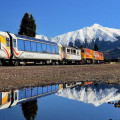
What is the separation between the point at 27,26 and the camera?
50.4 m

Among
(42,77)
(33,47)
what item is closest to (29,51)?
(33,47)

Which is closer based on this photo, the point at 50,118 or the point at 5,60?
the point at 50,118

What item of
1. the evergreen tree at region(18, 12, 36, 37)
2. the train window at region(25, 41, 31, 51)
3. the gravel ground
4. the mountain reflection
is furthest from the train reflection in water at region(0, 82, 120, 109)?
the evergreen tree at region(18, 12, 36, 37)

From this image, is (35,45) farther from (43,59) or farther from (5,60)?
(5,60)

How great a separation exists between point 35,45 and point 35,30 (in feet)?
87.1

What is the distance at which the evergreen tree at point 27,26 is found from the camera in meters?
49.7

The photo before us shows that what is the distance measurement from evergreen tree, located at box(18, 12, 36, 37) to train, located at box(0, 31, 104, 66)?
16604 millimetres

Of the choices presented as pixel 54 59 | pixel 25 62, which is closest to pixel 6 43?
pixel 25 62

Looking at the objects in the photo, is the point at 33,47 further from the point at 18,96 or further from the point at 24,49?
the point at 18,96

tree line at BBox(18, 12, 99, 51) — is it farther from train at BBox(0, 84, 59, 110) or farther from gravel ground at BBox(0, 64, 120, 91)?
train at BBox(0, 84, 59, 110)

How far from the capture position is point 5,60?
2047cm

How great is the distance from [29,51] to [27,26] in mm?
28220

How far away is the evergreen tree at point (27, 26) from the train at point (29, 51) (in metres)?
16.6

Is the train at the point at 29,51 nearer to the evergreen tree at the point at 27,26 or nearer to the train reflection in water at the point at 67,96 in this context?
the train reflection in water at the point at 67,96
